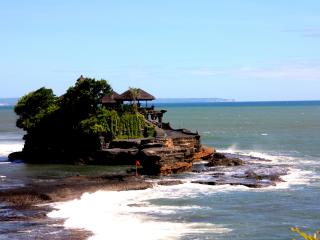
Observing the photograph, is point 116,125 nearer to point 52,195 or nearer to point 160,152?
point 160,152

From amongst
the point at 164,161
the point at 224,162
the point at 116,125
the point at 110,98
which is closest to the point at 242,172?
the point at 224,162

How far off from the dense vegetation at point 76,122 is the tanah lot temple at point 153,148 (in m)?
1.36

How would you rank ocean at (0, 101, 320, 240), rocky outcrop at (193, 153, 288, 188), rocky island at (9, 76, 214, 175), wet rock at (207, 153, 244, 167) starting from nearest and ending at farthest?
ocean at (0, 101, 320, 240) < rocky outcrop at (193, 153, 288, 188) < wet rock at (207, 153, 244, 167) < rocky island at (9, 76, 214, 175)

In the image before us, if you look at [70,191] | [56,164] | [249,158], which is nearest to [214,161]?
[249,158]

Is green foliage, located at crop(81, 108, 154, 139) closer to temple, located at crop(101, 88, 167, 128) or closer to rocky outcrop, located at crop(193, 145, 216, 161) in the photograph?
temple, located at crop(101, 88, 167, 128)

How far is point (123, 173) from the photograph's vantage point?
57.3 m

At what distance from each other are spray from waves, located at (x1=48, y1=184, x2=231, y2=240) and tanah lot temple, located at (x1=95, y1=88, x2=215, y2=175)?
9.87 meters

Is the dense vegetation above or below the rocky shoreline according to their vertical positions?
above

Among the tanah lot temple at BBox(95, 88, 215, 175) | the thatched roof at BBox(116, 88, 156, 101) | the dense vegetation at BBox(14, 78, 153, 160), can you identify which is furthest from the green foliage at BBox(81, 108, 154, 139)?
the thatched roof at BBox(116, 88, 156, 101)

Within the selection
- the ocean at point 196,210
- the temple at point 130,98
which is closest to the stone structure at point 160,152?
the ocean at point 196,210

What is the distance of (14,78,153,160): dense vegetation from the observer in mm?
67875

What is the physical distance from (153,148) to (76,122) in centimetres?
1535

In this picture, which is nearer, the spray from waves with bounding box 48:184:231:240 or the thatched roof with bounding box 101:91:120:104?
the spray from waves with bounding box 48:184:231:240

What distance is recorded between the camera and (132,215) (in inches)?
1468
